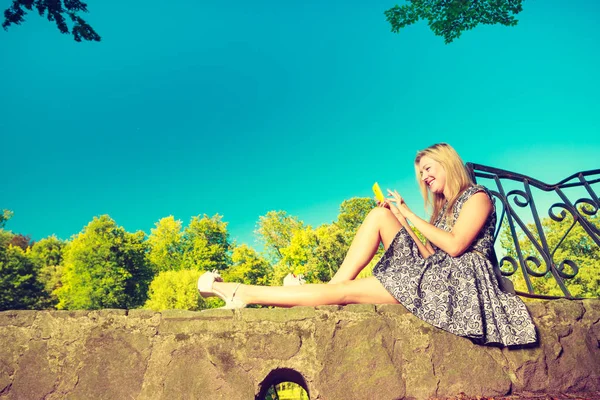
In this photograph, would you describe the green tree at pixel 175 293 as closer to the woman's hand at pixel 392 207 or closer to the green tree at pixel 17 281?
the green tree at pixel 17 281

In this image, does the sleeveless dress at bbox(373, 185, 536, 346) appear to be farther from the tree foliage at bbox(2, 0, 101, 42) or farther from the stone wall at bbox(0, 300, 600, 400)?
the tree foliage at bbox(2, 0, 101, 42)

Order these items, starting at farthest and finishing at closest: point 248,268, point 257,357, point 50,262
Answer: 1. point 50,262
2. point 248,268
3. point 257,357

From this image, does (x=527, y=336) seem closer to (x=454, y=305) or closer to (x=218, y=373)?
(x=454, y=305)

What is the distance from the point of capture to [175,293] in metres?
30.0

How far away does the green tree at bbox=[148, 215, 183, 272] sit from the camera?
129ft

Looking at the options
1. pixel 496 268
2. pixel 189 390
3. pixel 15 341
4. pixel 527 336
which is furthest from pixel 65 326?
pixel 496 268

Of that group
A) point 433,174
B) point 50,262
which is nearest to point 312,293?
point 433,174

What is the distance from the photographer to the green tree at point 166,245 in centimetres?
3941

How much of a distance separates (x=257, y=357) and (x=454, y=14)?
8.79 meters

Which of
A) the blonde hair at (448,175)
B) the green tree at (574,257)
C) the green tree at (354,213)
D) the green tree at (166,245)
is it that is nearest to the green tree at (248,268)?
the green tree at (166,245)

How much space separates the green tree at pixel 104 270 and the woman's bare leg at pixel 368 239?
3369 cm

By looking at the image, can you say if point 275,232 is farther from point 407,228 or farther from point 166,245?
point 407,228

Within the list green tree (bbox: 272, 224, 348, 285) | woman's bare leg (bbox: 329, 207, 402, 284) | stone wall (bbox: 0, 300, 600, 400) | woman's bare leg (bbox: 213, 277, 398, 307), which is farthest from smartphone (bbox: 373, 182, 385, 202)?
green tree (bbox: 272, 224, 348, 285)

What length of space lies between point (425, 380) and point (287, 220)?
131ft
